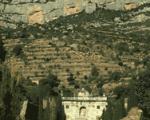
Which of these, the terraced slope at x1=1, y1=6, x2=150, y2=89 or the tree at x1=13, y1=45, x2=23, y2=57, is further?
the tree at x1=13, y1=45, x2=23, y2=57

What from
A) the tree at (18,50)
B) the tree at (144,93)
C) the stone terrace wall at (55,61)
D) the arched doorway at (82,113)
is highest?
the tree at (144,93)

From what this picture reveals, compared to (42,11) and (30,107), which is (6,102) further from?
(42,11)

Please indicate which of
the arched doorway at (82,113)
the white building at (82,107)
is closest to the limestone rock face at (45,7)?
the arched doorway at (82,113)

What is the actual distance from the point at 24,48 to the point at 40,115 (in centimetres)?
5778

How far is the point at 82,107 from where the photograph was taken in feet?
267

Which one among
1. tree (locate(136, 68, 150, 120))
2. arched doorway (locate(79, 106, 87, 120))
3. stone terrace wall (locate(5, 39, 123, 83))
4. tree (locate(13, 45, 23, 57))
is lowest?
arched doorway (locate(79, 106, 87, 120))

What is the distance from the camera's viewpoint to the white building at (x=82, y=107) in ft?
263

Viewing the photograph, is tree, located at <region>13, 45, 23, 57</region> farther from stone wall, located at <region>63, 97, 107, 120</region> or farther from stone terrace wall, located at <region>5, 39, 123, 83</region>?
stone wall, located at <region>63, 97, 107, 120</region>

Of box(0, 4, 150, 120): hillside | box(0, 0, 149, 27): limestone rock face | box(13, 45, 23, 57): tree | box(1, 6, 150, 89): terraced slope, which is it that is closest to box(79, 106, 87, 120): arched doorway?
box(0, 4, 150, 120): hillside

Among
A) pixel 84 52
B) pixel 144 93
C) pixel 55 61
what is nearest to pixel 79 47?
pixel 84 52

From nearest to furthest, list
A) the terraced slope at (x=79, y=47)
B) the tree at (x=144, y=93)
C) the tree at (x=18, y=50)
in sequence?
the tree at (x=144, y=93) < the terraced slope at (x=79, y=47) < the tree at (x=18, y=50)

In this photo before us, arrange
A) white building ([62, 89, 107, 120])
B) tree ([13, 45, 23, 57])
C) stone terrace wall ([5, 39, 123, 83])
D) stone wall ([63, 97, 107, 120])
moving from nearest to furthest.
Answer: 1. white building ([62, 89, 107, 120])
2. stone wall ([63, 97, 107, 120])
3. stone terrace wall ([5, 39, 123, 83])
4. tree ([13, 45, 23, 57])

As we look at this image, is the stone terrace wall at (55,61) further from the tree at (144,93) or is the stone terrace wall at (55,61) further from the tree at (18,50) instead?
the tree at (144,93)

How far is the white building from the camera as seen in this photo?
80031mm
